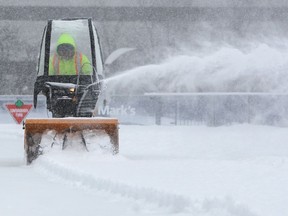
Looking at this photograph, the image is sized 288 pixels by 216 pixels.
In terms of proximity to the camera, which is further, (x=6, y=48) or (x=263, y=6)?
(x=263, y=6)

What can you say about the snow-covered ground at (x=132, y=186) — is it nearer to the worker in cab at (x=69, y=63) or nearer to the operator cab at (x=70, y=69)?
the operator cab at (x=70, y=69)

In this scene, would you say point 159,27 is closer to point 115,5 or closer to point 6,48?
point 115,5

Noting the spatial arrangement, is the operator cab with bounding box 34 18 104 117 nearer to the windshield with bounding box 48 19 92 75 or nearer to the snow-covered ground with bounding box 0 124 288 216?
the windshield with bounding box 48 19 92 75

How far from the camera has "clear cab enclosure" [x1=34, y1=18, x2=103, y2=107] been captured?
A: 34.7 feet

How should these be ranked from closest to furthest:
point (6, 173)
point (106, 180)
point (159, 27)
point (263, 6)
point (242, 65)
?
1. point (106, 180)
2. point (6, 173)
3. point (242, 65)
4. point (159, 27)
5. point (263, 6)

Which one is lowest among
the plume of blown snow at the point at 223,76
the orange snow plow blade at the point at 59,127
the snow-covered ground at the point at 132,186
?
the snow-covered ground at the point at 132,186

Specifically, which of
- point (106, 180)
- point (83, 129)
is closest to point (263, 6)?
point (83, 129)

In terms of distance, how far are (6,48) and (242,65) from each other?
50.1ft

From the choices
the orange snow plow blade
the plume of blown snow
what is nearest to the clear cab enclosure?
the orange snow plow blade

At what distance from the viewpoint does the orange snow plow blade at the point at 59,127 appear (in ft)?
31.8

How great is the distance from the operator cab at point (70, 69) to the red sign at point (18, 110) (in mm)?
6131

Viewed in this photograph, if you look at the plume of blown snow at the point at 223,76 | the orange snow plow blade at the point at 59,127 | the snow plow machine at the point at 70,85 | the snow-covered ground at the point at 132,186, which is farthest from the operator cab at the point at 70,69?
the plume of blown snow at the point at 223,76

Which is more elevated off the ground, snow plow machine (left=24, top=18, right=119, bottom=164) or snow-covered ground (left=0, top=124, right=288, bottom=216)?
snow plow machine (left=24, top=18, right=119, bottom=164)

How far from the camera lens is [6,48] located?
29.8m
